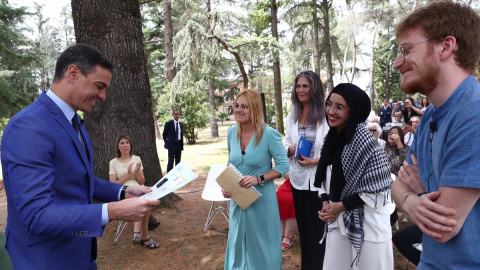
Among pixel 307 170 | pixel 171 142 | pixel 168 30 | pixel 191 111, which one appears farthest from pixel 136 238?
pixel 168 30

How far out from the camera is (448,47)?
1.24 meters

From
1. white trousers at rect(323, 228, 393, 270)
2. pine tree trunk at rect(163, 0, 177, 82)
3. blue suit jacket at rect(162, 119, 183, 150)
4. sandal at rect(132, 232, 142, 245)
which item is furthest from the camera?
pine tree trunk at rect(163, 0, 177, 82)

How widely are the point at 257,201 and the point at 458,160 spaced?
2.49 meters

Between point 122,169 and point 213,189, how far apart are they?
1641mm

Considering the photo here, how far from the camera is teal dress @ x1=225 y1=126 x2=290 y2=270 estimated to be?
341 centimetres

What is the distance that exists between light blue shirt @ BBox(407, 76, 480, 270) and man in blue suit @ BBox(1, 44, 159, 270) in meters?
1.39

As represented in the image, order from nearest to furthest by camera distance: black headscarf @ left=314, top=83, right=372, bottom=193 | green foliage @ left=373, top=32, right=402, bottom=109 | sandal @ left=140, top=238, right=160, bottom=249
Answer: black headscarf @ left=314, top=83, right=372, bottom=193, sandal @ left=140, top=238, right=160, bottom=249, green foliage @ left=373, top=32, right=402, bottom=109

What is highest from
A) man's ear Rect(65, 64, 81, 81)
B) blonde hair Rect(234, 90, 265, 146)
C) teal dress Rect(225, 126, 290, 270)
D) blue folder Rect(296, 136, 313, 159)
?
man's ear Rect(65, 64, 81, 81)

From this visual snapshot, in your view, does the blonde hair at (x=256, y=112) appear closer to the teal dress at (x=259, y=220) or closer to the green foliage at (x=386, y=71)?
the teal dress at (x=259, y=220)

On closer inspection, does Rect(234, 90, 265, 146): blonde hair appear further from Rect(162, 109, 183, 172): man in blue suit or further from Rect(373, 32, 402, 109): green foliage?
Rect(373, 32, 402, 109): green foliage

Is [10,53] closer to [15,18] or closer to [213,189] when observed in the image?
[15,18]

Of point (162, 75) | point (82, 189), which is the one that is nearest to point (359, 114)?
point (82, 189)

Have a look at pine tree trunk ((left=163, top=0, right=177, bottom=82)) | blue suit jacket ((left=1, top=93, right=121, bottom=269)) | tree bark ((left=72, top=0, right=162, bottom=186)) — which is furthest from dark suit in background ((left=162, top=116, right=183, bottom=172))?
blue suit jacket ((left=1, top=93, right=121, bottom=269))

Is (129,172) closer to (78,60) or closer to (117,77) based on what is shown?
(117,77)
